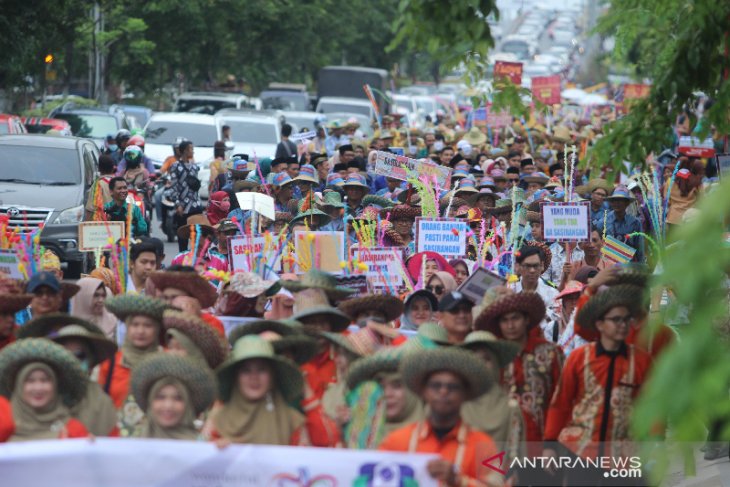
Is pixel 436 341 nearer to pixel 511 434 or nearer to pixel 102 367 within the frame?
pixel 511 434

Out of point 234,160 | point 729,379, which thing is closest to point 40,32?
point 234,160

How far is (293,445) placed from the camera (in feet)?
22.5

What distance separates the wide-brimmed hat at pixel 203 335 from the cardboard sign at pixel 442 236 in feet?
14.8

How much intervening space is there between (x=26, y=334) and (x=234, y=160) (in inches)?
451

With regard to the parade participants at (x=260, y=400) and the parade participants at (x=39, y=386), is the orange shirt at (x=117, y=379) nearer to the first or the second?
the parade participants at (x=39, y=386)

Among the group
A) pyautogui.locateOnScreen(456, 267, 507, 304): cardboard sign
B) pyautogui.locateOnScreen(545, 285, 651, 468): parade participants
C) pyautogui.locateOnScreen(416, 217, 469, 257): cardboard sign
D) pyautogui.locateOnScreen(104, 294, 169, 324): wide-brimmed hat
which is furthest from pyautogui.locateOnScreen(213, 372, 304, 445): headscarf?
pyautogui.locateOnScreen(416, 217, 469, 257): cardboard sign

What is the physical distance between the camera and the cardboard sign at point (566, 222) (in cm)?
1255

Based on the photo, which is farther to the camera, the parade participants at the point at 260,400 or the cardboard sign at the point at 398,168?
the cardboard sign at the point at 398,168

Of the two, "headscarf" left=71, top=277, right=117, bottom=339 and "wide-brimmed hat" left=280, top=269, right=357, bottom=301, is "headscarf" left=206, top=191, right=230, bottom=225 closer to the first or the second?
"headscarf" left=71, top=277, right=117, bottom=339

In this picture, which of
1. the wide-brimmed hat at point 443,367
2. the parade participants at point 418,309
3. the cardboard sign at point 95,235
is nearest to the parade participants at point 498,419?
the wide-brimmed hat at point 443,367

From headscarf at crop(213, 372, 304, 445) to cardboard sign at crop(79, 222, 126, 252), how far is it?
5.33m

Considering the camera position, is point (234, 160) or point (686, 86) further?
point (234, 160)

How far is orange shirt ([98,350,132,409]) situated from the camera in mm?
7422

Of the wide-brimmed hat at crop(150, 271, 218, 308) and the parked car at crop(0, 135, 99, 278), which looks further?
the parked car at crop(0, 135, 99, 278)
